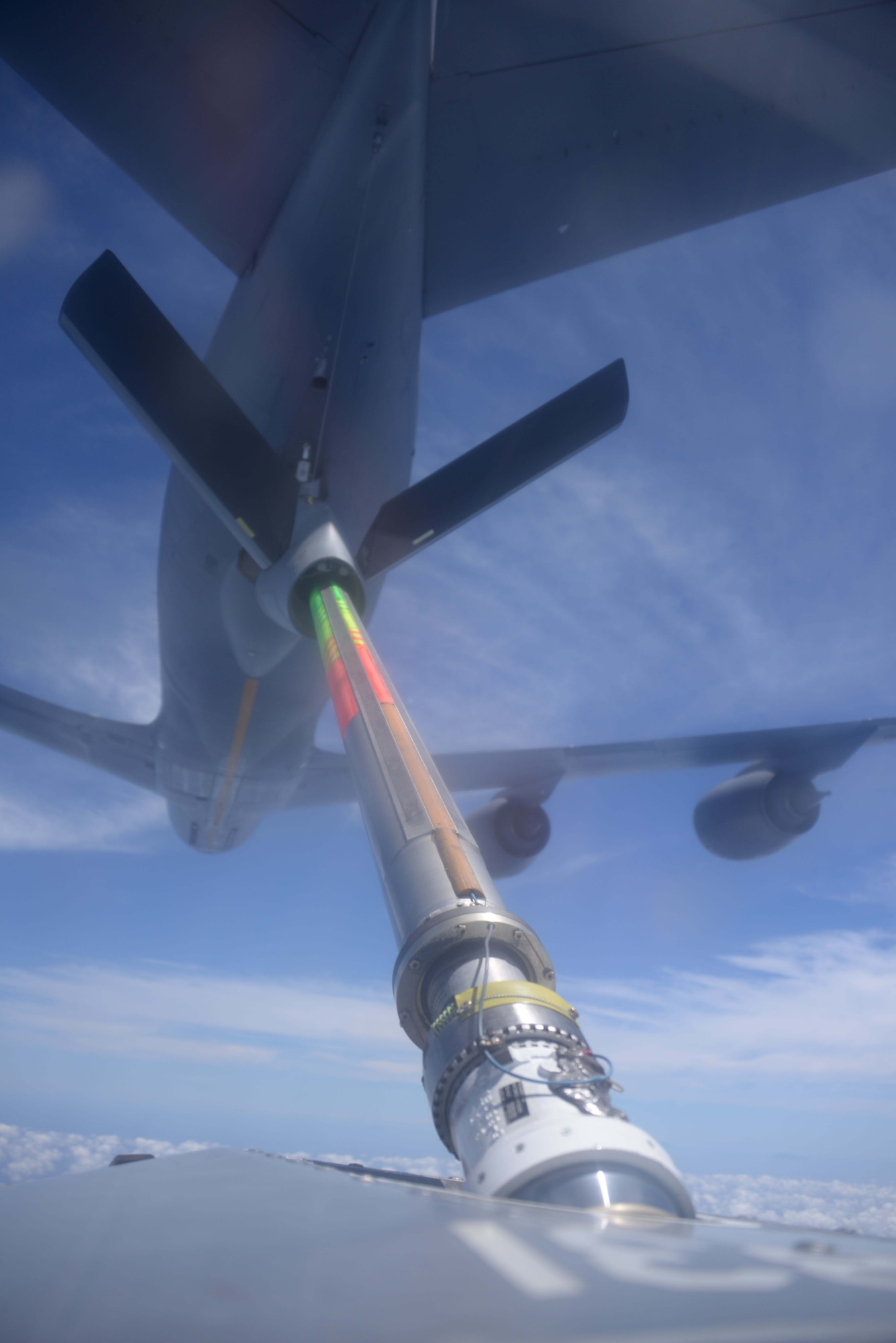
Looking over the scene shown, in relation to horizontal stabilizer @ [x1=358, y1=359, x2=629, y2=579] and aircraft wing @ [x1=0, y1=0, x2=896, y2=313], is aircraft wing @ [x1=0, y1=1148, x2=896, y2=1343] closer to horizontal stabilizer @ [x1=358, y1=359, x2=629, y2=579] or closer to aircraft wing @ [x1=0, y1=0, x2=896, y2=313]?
horizontal stabilizer @ [x1=358, y1=359, x2=629, y2=579]

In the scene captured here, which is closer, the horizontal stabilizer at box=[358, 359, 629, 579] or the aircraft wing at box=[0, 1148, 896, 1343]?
the aircraft wing at box=[0, 1148, 896, 1343]

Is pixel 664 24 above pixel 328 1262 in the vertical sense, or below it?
above

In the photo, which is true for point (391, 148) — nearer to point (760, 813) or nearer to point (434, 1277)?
point (434, 1277)

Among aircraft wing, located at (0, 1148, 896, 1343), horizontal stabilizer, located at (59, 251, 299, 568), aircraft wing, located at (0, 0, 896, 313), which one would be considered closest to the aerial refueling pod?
aircraft wing, located at (0, 0, 896, 313)

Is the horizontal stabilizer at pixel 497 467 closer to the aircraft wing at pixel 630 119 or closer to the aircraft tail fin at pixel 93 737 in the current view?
the aircraft wing at pixel 630 119

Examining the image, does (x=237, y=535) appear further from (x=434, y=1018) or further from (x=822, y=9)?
(x=822, y=9)

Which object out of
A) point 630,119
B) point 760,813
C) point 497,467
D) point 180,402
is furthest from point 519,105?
point 760,813

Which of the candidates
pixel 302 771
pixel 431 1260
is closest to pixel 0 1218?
pixel 431 1260
